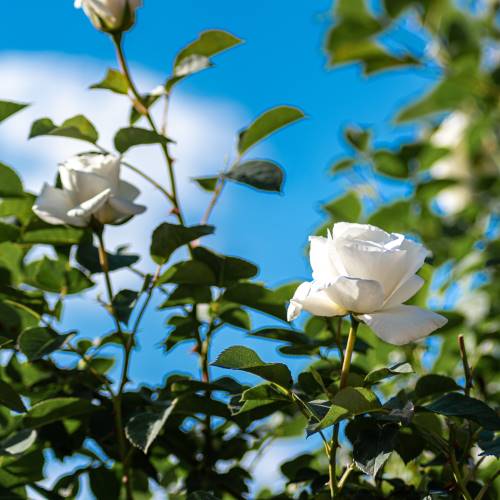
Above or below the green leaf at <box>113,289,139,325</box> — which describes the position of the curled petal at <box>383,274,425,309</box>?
above

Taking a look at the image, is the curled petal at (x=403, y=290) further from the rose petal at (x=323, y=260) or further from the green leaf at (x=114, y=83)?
the green leaf at (x=114, y=83)

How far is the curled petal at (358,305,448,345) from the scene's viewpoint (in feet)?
2.34

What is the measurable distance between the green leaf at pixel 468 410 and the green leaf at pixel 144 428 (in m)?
0.26

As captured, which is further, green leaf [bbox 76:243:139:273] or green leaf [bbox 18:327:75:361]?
green leaf [bbox 76:243:139:273]

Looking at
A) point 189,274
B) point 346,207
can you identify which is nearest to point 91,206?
point 189,274

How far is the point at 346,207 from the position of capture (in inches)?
60.3

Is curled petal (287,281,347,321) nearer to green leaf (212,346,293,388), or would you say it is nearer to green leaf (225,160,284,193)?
green leaf (212,346,293,388)

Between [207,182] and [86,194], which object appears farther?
[207,182]

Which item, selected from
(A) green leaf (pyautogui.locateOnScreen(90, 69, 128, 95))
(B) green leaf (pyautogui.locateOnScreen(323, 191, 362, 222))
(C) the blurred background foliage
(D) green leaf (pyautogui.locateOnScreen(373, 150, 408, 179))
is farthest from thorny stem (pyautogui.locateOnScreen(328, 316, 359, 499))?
(D) green leaf (pyautogui.locateOnScreen(373, 150, 408, 179))

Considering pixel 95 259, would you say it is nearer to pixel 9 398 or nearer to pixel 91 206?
pixel 91 206

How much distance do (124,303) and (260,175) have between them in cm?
21

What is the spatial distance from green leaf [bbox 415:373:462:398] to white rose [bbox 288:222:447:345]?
0.51 feet

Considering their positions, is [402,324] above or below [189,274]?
above

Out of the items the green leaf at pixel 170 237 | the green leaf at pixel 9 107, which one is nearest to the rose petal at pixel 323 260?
the green leaf at pixel 170 237
